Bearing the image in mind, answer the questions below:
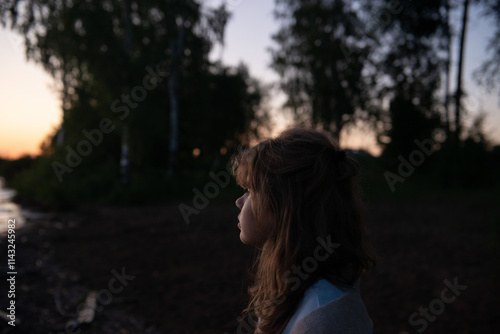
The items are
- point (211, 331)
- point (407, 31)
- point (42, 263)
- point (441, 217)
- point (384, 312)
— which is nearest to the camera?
point (211, 331)

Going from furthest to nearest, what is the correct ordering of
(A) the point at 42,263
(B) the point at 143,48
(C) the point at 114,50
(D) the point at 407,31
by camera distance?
(D) the point at 407,31 → (B) the point at 143,48 → (C) the point at 114,50 → (A) the point at 42,263

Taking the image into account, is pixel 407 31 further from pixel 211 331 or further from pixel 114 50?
pixel 211 331

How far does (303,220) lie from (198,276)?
4.44 meters

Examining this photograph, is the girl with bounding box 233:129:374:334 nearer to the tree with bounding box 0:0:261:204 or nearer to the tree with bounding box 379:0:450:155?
the tree with bounding box 0:0:261:204

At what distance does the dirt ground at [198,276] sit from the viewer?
3.88m

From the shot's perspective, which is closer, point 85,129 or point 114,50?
point 114,50

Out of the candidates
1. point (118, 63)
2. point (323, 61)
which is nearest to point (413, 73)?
point (323, 61)

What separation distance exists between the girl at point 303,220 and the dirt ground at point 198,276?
1.84 ft

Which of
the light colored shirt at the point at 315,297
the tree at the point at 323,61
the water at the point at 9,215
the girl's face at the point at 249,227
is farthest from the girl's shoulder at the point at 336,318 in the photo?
the tree at the point at 323,61

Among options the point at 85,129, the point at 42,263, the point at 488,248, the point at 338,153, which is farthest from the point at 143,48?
the point at 338,153

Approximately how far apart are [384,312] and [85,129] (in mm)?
13204

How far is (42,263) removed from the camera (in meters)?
5.94

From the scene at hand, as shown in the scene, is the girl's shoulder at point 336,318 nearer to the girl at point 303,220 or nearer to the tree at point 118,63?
the girl at point 303,220

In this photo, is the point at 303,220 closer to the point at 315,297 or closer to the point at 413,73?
the point at 315,297
